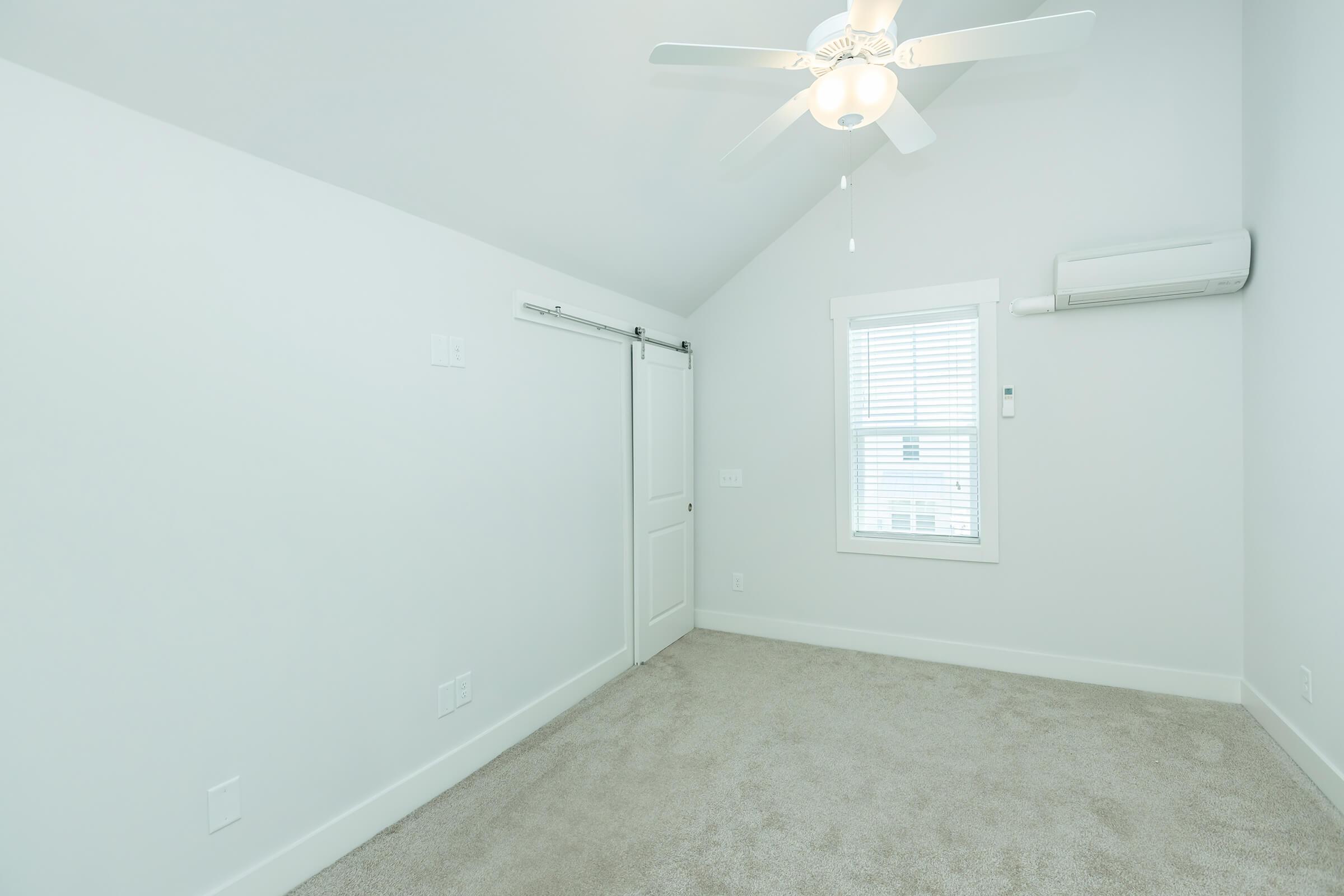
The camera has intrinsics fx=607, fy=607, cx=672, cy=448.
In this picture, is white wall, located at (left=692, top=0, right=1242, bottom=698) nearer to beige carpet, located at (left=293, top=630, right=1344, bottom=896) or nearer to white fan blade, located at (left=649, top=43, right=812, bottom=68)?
beige carpet, located at (left=293, top=630, right=1344, bottom=896)

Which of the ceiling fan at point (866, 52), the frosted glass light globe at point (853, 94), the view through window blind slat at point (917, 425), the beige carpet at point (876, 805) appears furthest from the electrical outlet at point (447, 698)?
the view through window blind slat at point (917, 425)

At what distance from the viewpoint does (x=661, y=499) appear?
3.80 m

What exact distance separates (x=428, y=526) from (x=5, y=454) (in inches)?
45.5

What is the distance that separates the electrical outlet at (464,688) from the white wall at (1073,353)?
7.18 ft

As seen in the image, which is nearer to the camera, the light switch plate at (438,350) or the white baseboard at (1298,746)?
the white baseboard at (1298,746)

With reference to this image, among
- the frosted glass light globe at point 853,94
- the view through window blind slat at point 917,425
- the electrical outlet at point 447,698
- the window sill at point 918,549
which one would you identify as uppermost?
the frosted glass light globe at point 853,94

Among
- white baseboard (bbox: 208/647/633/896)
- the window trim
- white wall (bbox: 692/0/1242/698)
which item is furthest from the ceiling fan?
white baseboard (bbox: 208/647/633/896)

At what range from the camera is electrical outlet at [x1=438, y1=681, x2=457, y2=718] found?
233cm

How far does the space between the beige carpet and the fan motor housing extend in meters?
2.33

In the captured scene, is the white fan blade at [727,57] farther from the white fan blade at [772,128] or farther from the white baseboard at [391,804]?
the white baseboard at [391,804]

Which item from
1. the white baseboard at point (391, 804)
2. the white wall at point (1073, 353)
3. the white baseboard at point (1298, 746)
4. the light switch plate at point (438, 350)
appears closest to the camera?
the white baseboard at point (391, 804)


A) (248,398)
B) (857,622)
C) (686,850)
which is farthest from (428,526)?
(857,622)

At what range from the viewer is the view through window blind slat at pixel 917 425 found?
11.4 feet

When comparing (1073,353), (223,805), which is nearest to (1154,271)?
(1073,353)
